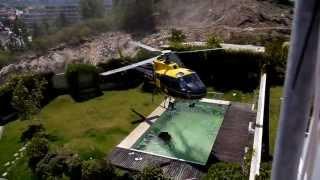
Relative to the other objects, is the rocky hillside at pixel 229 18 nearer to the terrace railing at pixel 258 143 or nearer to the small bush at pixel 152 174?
the terrace railing at pixel 258 143

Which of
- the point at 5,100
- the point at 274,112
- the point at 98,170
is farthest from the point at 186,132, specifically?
the point at 5,100

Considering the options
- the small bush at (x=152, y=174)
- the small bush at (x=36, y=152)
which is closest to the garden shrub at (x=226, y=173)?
the small bush at (x=152, y=174)

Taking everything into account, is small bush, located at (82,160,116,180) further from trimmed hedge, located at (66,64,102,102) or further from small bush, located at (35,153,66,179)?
trimmed hedge, located at (66,64,102,102)

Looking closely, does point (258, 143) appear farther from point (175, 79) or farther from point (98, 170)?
point (98, 170)

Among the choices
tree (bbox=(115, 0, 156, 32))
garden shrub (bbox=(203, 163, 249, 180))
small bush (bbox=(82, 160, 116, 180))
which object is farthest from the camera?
tree (bbox=(115, 0, 156, 32))

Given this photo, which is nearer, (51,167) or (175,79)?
(51,167)

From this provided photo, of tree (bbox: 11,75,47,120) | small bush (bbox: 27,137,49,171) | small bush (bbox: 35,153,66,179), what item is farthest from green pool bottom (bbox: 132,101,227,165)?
tree (bbox: 11,75,47,120)
